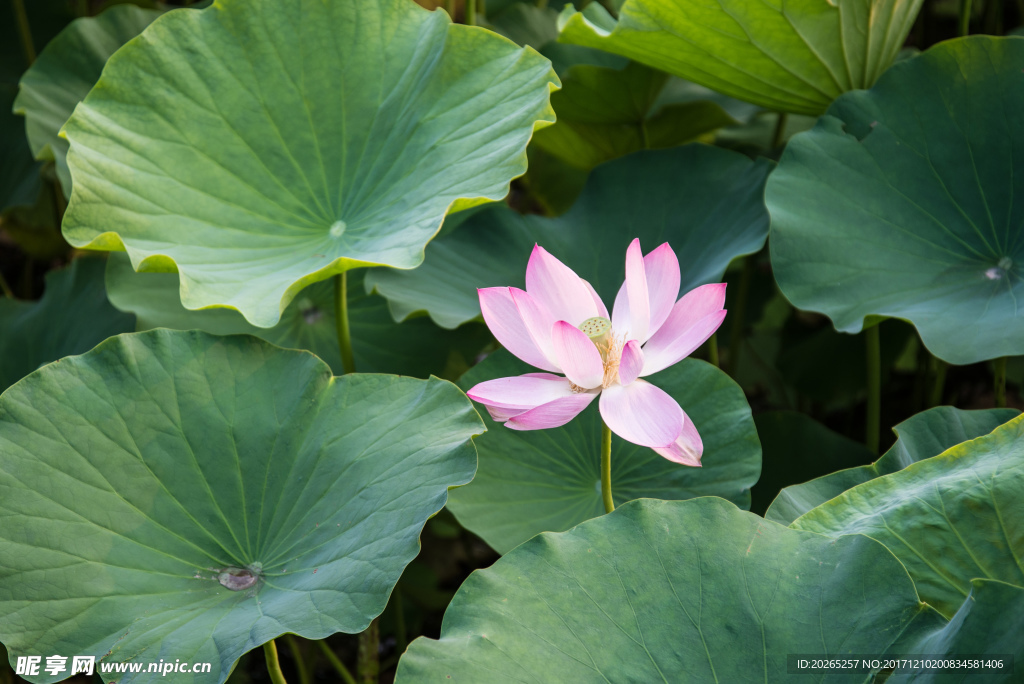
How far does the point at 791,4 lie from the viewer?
47.3 inches

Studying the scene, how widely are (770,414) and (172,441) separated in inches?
41.3

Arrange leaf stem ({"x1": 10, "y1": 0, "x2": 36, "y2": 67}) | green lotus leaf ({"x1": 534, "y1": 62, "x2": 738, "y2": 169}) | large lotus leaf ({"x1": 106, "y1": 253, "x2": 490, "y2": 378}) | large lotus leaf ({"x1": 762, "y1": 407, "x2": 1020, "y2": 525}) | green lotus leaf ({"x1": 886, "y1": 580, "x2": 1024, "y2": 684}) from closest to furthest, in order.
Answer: green lotus leaf ({"x1": 886, "y1": 580, "x2": 1024, "y2": 684})
large lotus leaf ({"x1": 762, "y1": 407, "x2": 1020, "y2": 525})
large lotus leaf ({"x1": 106, "y1": 253, "x2": 490, "y2": 378})
green lotus leaf ({"x1": 534, "y1": 62, "x2": 738, "y2": 169})
leaf stem ({"x1": 10, "y1": 0, "x2": 36, "y2": 67})

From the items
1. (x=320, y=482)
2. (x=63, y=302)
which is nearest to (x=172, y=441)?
(x=320, y=482)

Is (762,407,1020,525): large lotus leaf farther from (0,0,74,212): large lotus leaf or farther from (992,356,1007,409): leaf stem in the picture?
→ (0,0,74,212): large lotus leaf

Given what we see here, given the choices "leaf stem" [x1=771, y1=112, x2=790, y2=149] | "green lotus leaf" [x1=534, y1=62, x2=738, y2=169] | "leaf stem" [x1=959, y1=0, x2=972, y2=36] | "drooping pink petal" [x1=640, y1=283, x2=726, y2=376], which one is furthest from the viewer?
"leaf stem" [x1=771, y1=112, x2=790, y2=149]

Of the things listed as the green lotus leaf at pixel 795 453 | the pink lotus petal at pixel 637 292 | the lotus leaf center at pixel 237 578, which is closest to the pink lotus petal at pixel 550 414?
the pink lotus petal at pixel 637 292

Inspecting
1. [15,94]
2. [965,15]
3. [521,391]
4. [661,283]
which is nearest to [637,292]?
[661,283]

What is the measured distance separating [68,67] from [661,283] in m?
1.41

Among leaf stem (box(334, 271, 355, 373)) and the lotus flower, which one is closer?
the lotus flower

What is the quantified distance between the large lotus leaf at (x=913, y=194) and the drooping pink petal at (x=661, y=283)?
1.33ft

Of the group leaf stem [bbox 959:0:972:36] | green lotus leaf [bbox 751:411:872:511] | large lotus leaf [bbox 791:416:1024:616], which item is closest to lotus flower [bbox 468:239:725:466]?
large lotus leaf [bbox 791:416:1024:616]

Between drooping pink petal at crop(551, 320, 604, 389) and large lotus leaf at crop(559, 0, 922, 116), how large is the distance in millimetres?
729

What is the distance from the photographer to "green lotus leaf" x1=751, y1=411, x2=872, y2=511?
1369 mm

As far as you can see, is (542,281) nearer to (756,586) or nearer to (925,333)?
(756,586)
